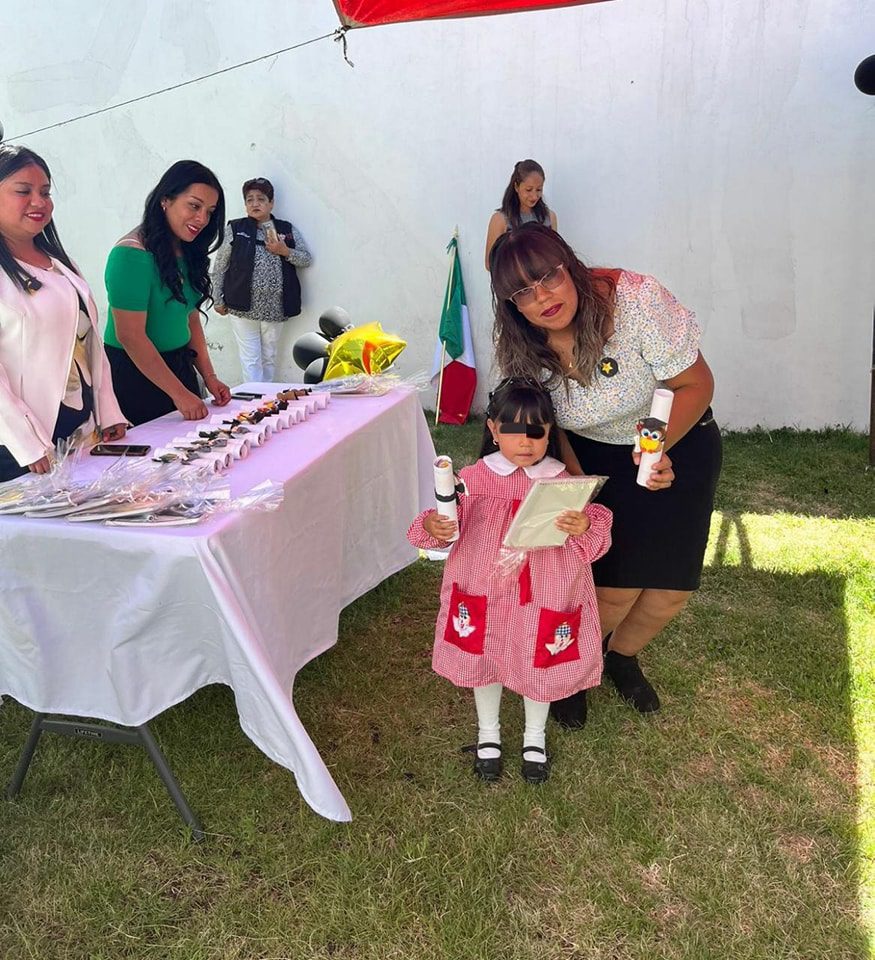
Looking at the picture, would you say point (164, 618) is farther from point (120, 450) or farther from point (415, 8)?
point (415, 8)

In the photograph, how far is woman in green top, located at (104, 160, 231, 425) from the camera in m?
2.62

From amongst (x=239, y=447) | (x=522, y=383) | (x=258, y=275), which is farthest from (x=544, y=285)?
(x=258, y=275)

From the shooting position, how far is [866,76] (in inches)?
167

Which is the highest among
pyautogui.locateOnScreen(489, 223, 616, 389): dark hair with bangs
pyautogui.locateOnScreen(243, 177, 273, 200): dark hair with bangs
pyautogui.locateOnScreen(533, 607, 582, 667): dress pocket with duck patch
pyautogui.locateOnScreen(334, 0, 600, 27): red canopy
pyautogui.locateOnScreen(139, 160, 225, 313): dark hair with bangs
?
pyautogui.locateOnScreen(334, 0, 600, 27): red canopy

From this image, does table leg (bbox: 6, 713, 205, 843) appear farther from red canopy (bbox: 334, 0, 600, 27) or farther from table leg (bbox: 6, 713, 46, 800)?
red canopy (bbox: 334, 0, 600, 27)

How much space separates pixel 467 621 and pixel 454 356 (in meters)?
3.94

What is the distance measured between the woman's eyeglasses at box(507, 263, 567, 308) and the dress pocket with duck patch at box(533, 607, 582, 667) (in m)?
0.78

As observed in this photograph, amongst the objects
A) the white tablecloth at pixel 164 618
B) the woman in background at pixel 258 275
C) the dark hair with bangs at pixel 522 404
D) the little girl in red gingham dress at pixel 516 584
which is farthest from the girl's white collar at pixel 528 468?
the woman in background at pixel 258 275

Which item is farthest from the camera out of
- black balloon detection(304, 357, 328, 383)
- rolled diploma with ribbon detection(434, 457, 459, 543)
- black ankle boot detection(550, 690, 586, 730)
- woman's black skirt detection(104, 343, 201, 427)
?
black balloon detection(304, 357, 328, 383)

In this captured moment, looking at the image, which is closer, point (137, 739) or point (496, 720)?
point (137, 739)

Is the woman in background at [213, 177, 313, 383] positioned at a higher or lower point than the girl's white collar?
higher

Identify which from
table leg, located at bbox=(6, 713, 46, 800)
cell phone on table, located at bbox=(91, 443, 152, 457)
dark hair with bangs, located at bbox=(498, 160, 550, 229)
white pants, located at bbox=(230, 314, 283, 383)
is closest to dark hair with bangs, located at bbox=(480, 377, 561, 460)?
cell phone on table, located at bbox=(91, 443, 152, 457)

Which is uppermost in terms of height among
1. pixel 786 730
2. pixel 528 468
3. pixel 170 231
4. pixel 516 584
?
pixel 170 231

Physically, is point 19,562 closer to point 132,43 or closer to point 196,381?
point 196,381
